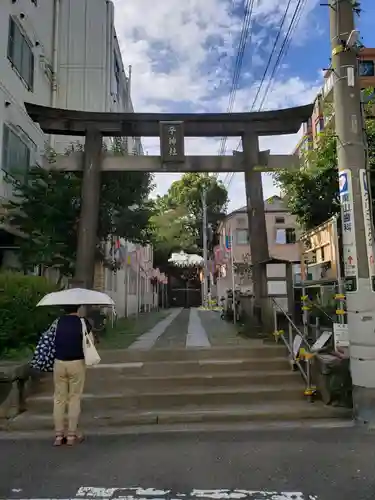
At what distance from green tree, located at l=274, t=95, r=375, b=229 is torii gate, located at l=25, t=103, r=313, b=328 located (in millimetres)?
678

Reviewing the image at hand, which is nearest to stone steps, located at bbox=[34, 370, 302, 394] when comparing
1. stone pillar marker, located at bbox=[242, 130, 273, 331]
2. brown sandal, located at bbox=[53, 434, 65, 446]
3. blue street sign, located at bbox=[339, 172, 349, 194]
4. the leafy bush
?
the leafy bush

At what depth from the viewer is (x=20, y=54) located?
1240 cm

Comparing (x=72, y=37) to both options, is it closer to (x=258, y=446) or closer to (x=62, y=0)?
A: (x=62, y=0)

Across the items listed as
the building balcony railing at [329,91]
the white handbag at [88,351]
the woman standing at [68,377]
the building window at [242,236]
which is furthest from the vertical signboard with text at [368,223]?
the building window at [242,236]

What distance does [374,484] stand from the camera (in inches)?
166

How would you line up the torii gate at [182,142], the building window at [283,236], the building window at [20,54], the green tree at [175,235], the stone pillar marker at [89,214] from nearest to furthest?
the stone pillar marker at [89,214] → the torii gate at [182,142] → the building window at [20,54] → the building window at [283,236] → the green tree at [175,235]

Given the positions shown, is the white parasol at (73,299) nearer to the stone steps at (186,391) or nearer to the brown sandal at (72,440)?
the brown sandal at (72,440)

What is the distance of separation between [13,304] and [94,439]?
2.94 metres

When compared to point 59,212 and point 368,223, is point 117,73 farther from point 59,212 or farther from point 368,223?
point 368,223

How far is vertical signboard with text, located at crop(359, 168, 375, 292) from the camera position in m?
6.32

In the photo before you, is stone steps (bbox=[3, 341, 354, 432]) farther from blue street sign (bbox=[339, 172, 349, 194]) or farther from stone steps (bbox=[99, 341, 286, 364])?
→ blue street sign (bbox=[339, 172, 349, 194])

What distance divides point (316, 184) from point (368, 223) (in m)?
3.74

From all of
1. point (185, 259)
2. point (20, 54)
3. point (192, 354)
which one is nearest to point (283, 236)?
point (185, 259)

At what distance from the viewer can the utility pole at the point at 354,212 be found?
6.14m
